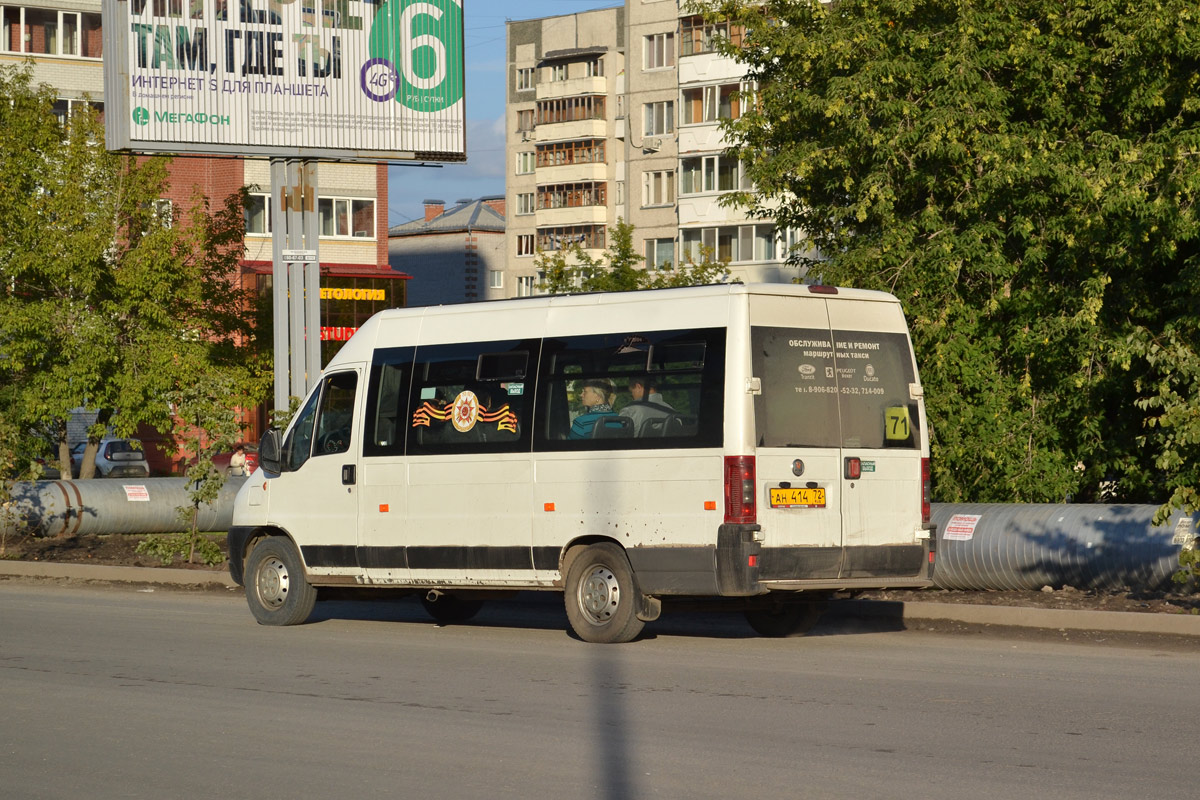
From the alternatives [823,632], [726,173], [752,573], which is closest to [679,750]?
[752,573]

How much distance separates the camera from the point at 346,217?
61781 millimetres

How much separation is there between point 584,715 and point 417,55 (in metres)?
19.8

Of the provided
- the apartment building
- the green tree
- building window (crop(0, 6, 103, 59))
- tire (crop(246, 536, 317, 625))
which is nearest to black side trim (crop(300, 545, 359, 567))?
tire (crop(246, 536, 317, 625))

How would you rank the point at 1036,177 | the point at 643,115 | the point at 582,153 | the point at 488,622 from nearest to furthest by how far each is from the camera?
the point at 488,622
the point at 1036,177
the point at 643,115
the point at 582,153

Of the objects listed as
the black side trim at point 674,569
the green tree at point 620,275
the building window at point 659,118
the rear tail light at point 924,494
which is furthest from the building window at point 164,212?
the building window at point 659,118

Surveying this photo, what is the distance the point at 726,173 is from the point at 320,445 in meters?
59.0

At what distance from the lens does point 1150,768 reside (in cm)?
770

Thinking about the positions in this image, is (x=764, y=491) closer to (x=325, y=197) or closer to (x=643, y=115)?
(x=325, y=197)

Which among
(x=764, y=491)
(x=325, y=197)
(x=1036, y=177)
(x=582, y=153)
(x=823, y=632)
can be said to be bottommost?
(x=823, y=632)

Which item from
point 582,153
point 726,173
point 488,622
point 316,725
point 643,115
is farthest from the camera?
point 582,153

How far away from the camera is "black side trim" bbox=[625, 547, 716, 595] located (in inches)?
483

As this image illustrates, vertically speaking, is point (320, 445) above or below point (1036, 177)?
below

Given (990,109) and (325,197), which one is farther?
(325,197)

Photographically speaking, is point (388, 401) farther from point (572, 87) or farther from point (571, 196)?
point (572, 87)
